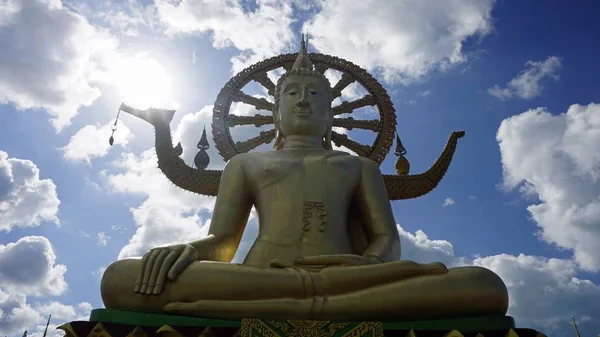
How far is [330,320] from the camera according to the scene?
3.47m

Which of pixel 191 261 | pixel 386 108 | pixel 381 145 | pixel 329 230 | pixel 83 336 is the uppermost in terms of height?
pixel 386 108

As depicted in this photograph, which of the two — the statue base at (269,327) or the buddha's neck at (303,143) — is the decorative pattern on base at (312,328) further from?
the buddha's neck at (303,143)

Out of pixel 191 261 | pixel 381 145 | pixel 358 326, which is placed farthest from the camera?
pixel 381 145

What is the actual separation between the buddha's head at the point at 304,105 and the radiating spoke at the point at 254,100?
73 cm

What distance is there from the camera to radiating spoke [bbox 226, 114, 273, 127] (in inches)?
255

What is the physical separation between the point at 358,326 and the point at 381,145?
3.36 metres

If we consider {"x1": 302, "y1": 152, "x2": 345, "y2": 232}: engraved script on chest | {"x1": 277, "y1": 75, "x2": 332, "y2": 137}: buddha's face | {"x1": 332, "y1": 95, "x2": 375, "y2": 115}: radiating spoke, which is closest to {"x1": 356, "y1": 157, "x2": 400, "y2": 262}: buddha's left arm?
{"x1": 302, "y1": 152, "x2": 345, "y2": 232}: engraved script on chest

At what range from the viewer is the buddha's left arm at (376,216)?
15.0 feet

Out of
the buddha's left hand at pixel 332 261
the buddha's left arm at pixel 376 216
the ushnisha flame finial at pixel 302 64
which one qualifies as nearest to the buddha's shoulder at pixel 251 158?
the buddha's left arm at pixel 376 216

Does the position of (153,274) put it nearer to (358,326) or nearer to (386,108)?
(358,326)

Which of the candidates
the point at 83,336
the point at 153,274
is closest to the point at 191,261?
the point at 153,274

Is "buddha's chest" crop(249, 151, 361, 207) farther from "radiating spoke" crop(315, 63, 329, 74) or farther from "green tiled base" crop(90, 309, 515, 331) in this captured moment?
"radiating spoke" crop(315, 63, 329, 74)

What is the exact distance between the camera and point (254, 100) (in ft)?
21.6

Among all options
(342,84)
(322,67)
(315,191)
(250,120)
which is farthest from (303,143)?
(322,67)
